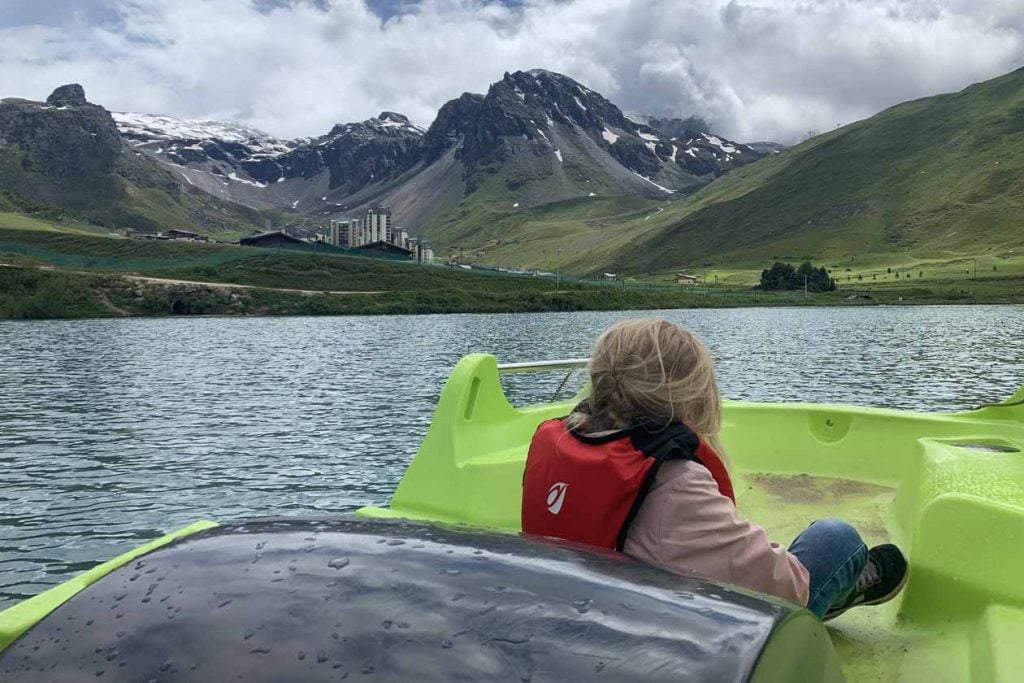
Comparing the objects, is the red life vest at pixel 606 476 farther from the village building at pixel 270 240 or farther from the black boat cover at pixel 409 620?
the village building at pixel 270 240

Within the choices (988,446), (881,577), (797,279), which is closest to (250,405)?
(988,446)

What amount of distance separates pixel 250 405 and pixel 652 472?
2460 centimetres

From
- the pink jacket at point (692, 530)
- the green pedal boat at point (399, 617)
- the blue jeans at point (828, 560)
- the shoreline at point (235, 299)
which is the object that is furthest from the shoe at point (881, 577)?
the shoreline at point (235, 299)

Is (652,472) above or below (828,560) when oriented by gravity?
above

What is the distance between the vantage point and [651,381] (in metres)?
3.06

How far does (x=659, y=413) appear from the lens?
305 cm

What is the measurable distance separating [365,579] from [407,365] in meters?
37.3

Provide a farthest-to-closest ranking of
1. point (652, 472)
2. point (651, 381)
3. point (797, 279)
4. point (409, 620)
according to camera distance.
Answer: point (797, 279) → point (651, 381) → point (652, 472) → point (409, 620)

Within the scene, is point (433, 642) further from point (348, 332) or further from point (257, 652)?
point (348, 332)

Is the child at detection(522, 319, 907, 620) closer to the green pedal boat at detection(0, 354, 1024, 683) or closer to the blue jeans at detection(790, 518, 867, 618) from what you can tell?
the blue jeans at detection(790, 518, 867, 618)

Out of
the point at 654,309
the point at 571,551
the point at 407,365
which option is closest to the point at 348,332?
the point at 407,365

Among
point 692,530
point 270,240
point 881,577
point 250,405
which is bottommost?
point 250,405

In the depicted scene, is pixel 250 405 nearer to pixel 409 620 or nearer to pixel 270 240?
pixel 409 620

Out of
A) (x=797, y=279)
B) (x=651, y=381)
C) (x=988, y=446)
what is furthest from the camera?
(x=797, y=279)
